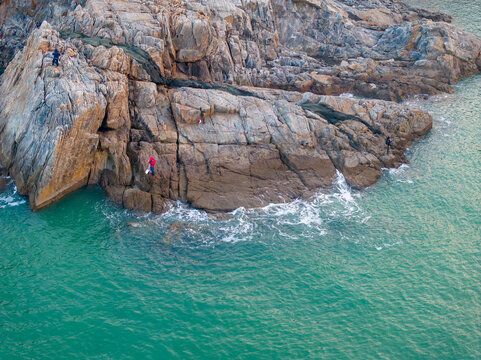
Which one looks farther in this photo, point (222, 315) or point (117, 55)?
point (117, 55)

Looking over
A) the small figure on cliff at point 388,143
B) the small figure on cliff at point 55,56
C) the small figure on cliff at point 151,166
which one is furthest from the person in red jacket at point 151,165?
the small figure on cliff at point 388,143

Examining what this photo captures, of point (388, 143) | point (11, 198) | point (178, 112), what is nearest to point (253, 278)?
point (178, 112)

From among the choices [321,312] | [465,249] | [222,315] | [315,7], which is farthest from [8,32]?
[465,249]

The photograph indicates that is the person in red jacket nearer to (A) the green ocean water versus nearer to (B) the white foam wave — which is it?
(A) the green ocean water

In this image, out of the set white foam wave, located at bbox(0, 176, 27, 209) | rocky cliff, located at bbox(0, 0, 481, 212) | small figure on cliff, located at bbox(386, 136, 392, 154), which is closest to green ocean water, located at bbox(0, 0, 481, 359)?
white foam wave, located at bbox(0, 176, 27, 209)

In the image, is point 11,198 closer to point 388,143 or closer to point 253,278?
point 253,278

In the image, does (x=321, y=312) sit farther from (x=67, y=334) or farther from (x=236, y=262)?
(x=67, y=334)
